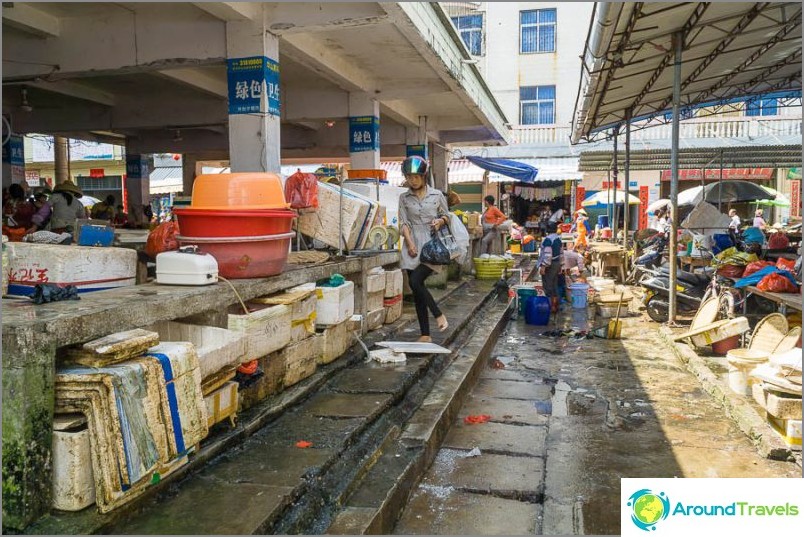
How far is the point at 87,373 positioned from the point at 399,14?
5742 millimetres

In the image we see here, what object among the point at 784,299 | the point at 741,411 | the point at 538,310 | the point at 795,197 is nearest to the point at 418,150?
the point at 538,310

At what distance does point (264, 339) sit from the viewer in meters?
4.37

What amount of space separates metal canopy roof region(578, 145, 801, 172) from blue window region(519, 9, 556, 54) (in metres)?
12.0

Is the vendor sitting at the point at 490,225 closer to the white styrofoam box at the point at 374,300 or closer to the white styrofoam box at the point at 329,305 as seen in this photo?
the white styrofoam box at the point at 374,300

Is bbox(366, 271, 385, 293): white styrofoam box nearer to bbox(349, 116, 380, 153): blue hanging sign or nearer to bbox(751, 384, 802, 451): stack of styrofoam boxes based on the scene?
bbox(751, 384, 802, 451): stack of styrofoam boxes

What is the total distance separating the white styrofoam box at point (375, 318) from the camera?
275 inches

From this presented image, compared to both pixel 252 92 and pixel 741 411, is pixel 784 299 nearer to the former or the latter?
pixel 741 411

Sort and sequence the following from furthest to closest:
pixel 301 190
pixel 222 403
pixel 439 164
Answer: pixel 439 164 → pixel 301 190 → pixel 222 403

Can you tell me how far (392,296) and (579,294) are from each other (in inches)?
214

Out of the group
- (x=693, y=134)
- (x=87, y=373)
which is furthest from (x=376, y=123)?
(x=693, y=134)

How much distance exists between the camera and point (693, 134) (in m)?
22.9

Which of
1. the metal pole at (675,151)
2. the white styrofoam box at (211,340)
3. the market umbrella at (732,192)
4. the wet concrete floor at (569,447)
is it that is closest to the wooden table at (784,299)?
the wet concrete floor at (569,447)

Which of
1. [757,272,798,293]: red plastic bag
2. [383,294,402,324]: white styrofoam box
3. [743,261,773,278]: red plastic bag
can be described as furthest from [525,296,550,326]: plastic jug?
[757,272,798,293]: red plastic bag

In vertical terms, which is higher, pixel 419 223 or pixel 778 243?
pixel 419 223
